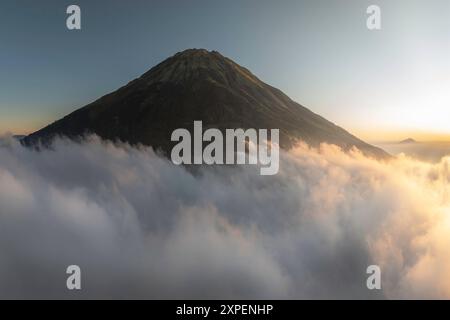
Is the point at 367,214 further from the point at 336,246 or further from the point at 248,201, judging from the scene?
the point at 248,201

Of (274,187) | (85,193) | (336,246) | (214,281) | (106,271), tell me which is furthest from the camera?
(274,187)

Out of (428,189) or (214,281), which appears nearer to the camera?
(214,281)

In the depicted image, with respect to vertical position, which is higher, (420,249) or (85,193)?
(85,193)

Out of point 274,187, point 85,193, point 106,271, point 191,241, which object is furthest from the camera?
point 274,187
